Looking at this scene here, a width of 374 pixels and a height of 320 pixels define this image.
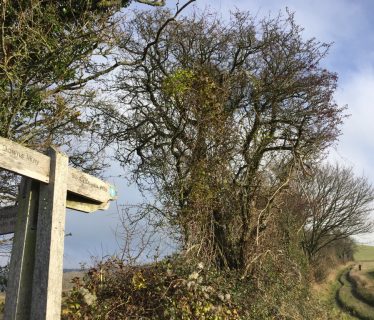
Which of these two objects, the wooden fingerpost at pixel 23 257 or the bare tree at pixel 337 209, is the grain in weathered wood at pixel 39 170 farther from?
the bare tree at pixel 337 209

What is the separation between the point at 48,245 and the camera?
13.8ft

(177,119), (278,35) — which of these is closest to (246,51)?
(278,35)

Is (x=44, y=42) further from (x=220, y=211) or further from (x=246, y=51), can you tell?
(x=246, y=51)

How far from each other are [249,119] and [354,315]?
1825 cm

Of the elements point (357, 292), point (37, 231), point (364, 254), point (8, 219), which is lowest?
point (37, 231)

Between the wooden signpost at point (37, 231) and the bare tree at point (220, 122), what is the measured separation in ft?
17.0

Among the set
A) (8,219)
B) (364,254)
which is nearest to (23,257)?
(8,219)

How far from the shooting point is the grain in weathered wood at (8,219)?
4.69 metres

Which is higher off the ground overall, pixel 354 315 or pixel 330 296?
pixel 330 296

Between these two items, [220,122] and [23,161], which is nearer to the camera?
[23,161]

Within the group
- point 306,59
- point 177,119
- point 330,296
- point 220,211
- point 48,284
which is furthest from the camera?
point 330,296

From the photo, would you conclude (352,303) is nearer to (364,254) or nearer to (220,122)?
(220,122)

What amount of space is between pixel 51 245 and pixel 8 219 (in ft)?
2.84

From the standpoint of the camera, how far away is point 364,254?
194 feet
